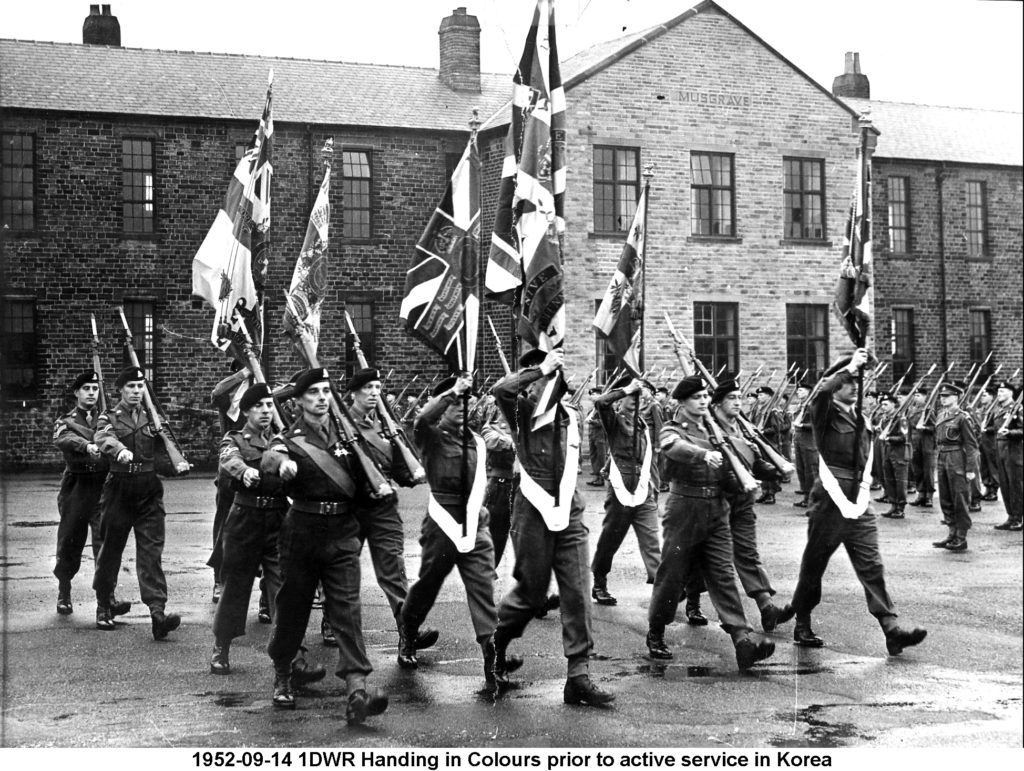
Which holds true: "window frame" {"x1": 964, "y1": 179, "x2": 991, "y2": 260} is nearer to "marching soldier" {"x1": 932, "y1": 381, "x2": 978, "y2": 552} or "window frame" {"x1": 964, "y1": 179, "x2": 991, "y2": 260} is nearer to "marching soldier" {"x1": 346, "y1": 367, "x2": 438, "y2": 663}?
"marching soldier" {"x1": 932, "y1": 381, "x2": 978, "y2": 552}

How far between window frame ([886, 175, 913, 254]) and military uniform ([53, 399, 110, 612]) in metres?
6.88

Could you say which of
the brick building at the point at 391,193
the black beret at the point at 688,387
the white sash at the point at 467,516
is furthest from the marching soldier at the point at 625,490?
→ the white sash at the point at 467,516

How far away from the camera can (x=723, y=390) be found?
988 cm

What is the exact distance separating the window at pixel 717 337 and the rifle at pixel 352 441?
3534 millimetres

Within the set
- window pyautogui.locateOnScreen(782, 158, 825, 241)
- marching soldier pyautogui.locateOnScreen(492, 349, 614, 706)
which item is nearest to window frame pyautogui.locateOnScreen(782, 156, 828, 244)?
window pyautogui.locateOnScreen(782, 158, 825, 241)

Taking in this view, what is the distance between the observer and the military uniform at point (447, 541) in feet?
28.0

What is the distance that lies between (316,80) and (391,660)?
16.6 feet

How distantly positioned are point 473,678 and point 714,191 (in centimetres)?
417

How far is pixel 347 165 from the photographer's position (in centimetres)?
1119

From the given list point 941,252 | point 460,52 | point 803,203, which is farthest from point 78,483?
point 941,252

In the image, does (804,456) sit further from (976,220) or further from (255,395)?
(255,395)


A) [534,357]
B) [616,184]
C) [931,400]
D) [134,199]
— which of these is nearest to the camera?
[534,357]

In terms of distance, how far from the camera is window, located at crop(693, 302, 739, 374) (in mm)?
10477

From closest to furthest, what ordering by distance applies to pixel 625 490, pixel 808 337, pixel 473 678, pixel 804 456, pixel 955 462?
pixel 473 678 → pixel 808 337 → pixel 625 490 → pixel 955 462 → pixel 804 456
